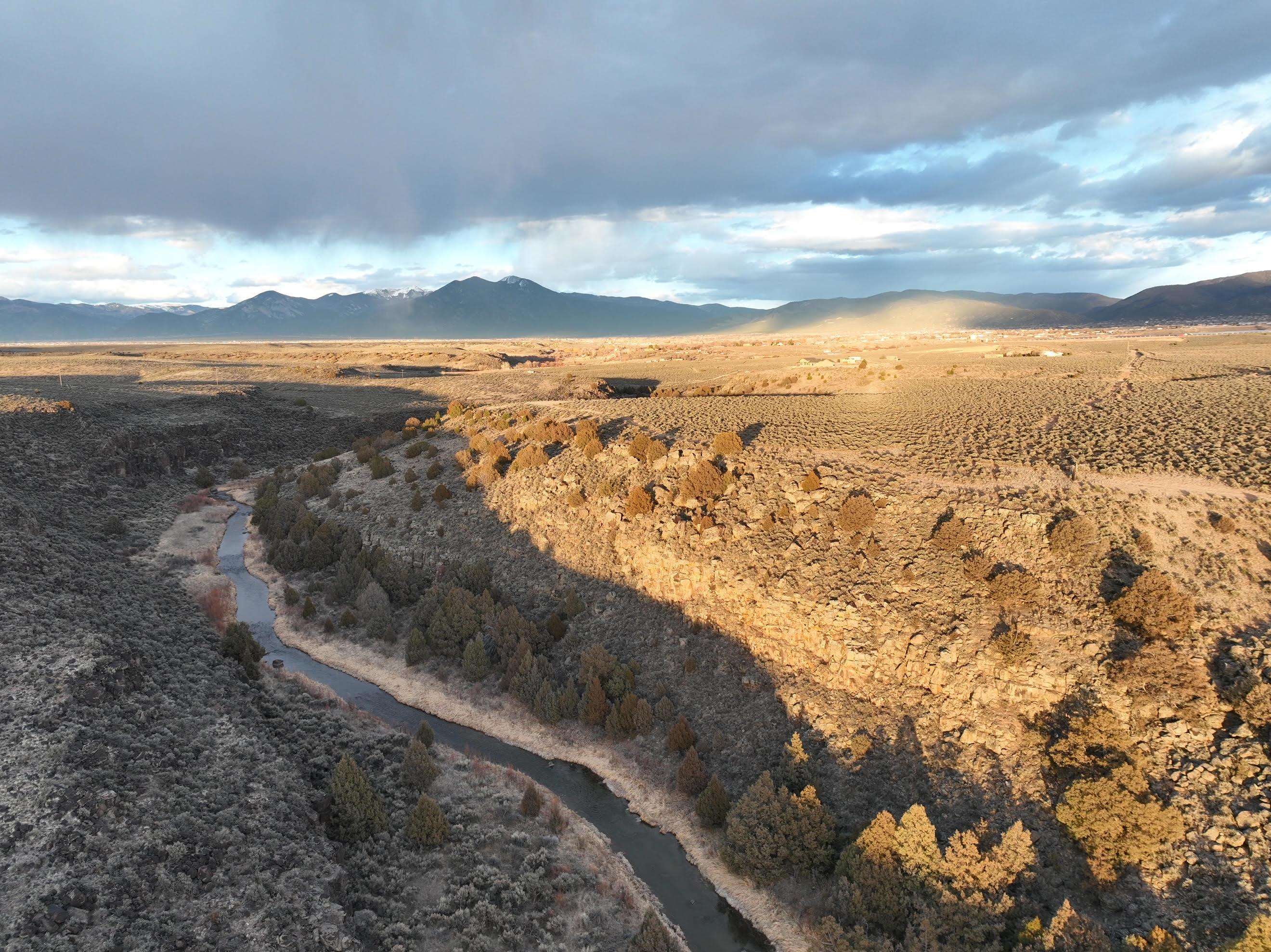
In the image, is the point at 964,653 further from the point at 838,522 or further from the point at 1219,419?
the point at 1219,419

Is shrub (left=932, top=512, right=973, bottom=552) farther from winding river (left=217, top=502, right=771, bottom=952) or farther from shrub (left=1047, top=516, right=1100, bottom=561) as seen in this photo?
winding river (left=217, top=502, right=771, bottom=952)

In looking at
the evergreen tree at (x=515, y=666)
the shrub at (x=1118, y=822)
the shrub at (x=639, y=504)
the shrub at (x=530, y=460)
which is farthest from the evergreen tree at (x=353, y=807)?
the shrub at (x=530, y=460)

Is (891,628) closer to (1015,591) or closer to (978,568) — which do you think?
(978,568)

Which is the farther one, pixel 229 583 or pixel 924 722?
pixel 229 583

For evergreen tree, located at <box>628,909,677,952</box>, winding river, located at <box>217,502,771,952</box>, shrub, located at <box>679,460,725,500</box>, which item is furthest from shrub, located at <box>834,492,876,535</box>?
evergreen tree, located at <box>628,909,677,952</box>

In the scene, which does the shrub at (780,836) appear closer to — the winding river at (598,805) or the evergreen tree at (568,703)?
the winding river at (598,805)

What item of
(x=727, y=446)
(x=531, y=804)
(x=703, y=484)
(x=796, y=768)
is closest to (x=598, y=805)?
(x=531, y=804)

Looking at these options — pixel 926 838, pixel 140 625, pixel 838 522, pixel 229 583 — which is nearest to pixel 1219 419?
pixel 838 522
